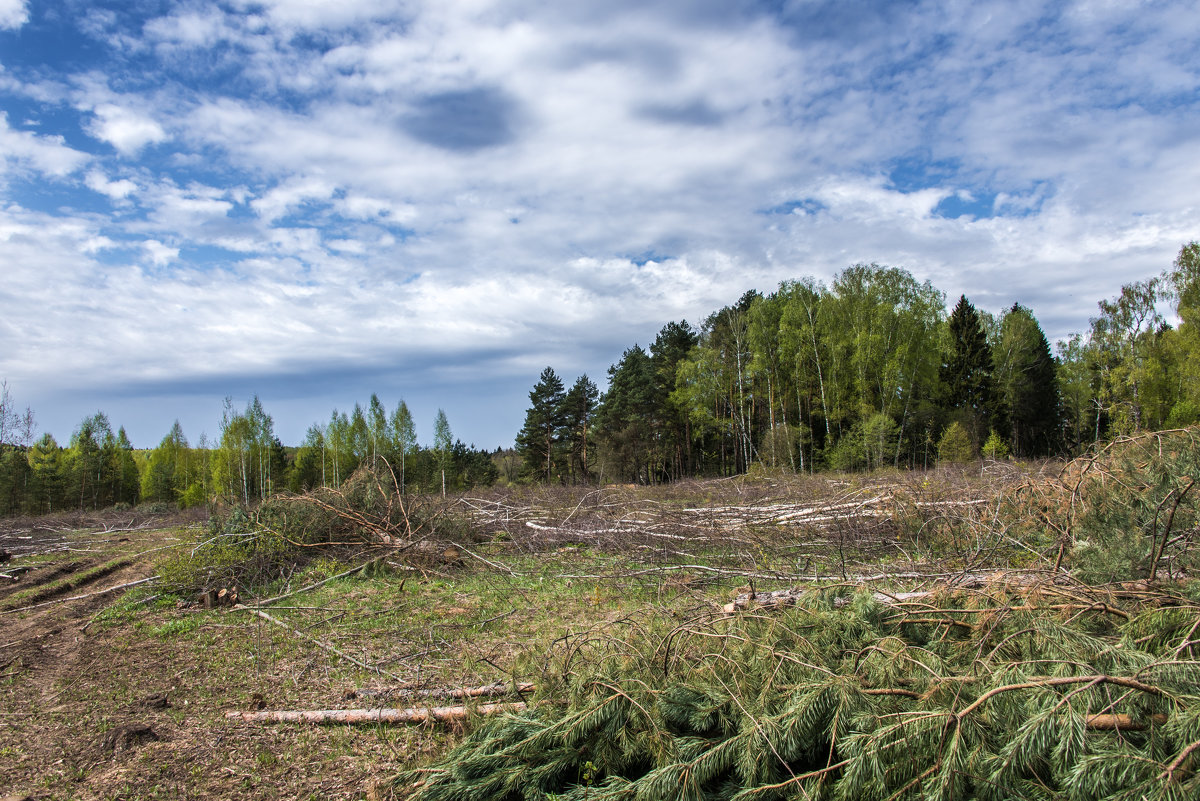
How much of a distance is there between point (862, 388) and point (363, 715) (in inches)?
1196

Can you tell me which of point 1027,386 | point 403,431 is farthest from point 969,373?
point 403,431

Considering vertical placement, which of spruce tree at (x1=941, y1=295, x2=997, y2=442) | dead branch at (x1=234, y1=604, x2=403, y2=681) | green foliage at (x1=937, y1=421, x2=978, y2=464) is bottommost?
dead branch at (x1=234, y1=604, x2=403, y2=681)

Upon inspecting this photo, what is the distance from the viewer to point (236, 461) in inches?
1580

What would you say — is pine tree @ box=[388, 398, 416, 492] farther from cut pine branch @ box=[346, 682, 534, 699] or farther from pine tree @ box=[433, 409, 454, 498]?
cut pine branch @ box=[346, 682, 534, 699]

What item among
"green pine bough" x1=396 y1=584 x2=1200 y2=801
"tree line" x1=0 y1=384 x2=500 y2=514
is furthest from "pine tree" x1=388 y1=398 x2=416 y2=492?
"green pine bough" x1=396 y1=584 x2=1200 y2=801

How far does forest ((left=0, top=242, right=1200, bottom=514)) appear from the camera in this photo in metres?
29.9

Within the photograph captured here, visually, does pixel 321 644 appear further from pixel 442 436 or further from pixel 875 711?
pixel 442 436

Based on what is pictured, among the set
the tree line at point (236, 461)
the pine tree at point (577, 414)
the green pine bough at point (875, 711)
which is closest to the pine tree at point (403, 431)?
the tree line at point (236, 461)

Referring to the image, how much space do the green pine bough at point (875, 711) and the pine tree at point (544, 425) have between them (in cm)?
3838

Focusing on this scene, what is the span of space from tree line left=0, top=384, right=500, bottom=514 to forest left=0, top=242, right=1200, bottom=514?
0.14 metres

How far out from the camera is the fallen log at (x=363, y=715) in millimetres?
3989

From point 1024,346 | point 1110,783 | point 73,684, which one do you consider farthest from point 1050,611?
point 1024,346

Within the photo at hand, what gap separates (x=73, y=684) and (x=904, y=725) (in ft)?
21.6

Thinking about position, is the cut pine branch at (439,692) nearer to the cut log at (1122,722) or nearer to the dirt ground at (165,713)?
the dirt ground at (165,713)
